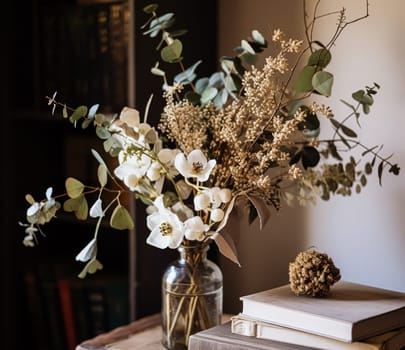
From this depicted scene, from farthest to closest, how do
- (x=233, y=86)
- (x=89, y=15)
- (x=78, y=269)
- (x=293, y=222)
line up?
(x=78, y=269), (x=89, y=15), (x=293, y=222), (x=233, y=86)

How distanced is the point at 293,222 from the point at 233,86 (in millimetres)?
450

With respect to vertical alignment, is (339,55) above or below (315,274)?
above

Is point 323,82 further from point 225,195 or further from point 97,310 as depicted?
point 97,310

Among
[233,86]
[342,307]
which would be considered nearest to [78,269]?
[233,86]

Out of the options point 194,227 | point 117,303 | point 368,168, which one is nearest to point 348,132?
point 368,168

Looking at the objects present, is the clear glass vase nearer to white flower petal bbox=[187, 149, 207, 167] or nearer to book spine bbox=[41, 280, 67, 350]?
white flower petal bbox=[187, 149, 207, 167]

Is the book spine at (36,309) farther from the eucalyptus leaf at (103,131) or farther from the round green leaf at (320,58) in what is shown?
the round green leaf at (320,58)

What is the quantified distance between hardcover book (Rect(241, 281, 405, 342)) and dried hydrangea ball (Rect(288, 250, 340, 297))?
0.01 m

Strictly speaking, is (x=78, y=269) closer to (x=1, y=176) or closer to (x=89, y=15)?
(x=1, y=176)

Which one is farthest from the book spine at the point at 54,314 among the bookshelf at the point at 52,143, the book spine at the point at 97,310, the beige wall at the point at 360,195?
the beige wall at the point at 360,195

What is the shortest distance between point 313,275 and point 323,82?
0.33m

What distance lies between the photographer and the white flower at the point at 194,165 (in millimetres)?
1389

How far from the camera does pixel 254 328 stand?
137cm

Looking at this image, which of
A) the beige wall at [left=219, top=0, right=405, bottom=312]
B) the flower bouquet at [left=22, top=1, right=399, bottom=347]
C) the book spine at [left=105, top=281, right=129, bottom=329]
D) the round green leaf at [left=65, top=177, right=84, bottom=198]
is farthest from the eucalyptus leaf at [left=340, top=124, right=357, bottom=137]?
the book spine at [left=105, top=281, right=129, bottom=329]
